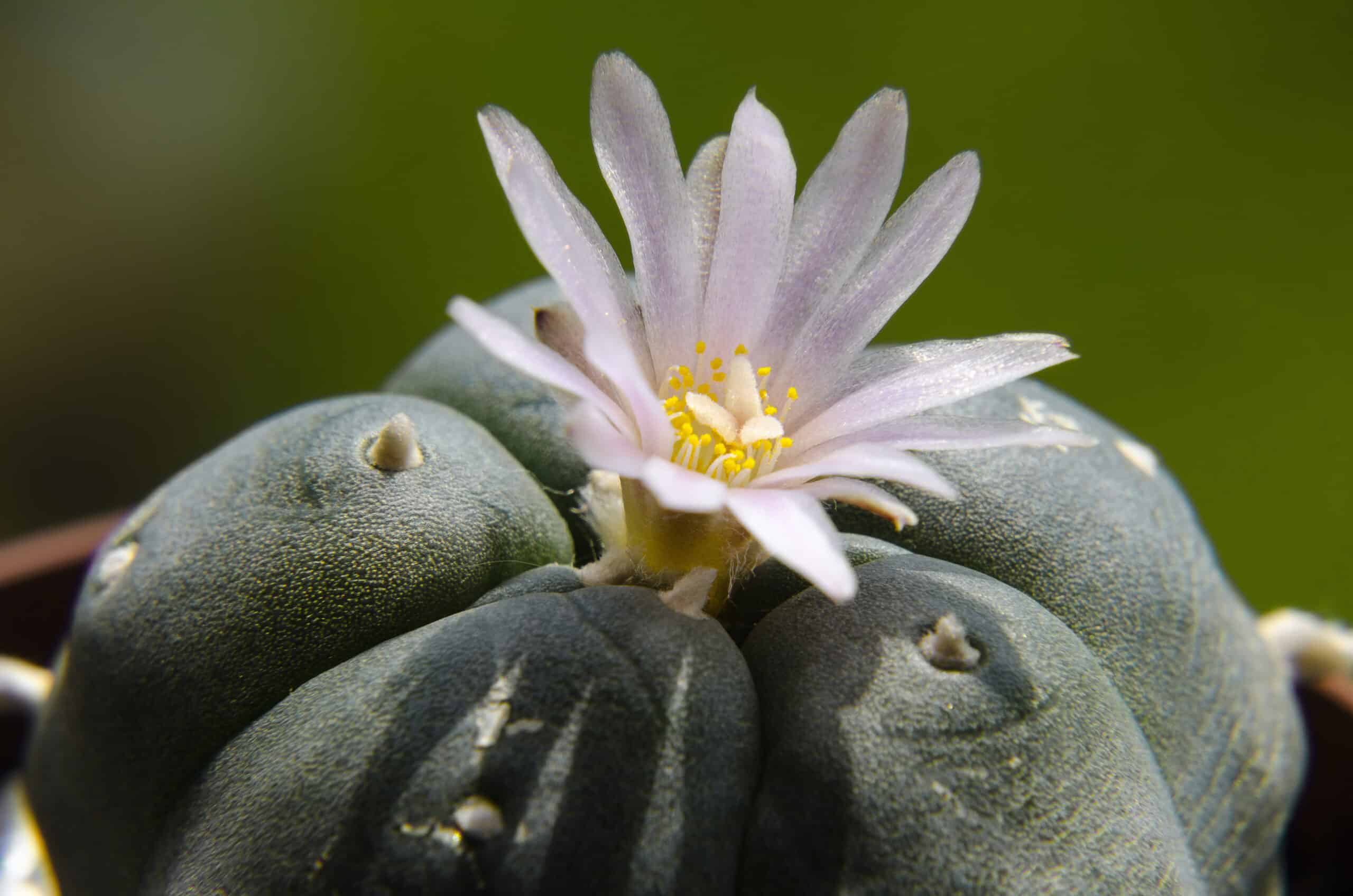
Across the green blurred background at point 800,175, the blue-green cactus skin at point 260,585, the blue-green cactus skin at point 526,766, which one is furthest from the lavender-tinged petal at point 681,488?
the green blurred background at point 800,175

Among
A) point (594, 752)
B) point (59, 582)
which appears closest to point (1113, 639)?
point (594, 752)

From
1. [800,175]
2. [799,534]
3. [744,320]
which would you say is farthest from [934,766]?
[800,175]

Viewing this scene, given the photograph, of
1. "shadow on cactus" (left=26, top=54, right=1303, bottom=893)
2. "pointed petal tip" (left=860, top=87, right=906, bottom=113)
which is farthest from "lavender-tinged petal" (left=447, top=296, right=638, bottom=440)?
"pointed petal tip" (left=860, top=87, right=906, bottom=113)

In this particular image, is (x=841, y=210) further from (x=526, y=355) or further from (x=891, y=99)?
(x=526, y=355)

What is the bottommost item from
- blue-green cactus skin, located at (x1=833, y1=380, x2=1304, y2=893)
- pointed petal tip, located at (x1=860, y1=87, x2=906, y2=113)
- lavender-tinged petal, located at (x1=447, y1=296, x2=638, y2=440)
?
blue-green cactus skin, located at (x1=833, y1=380, x2=1304, y2=893)

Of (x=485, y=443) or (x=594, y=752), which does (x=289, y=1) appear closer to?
(x=485, y=443)

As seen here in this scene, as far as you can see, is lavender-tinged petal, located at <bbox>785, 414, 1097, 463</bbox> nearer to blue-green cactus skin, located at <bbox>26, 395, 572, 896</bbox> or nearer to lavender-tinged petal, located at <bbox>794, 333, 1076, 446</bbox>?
lavender-tinged petal, located at <bbox>794, 333, 1076, 446</bbox>

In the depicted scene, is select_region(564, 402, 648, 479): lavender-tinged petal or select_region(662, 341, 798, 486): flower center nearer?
select_region(564, 402, 648, 479): lavender-tinged petal
